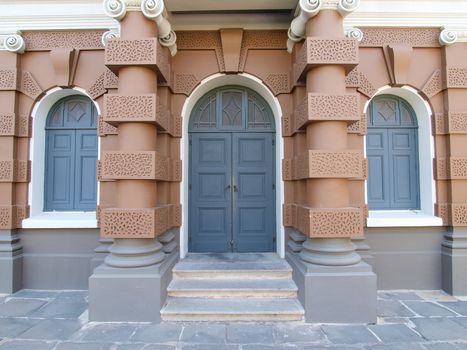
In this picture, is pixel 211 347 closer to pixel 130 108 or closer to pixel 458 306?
Result: pixel 130 108

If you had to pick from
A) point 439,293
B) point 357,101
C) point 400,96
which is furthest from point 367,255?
point 400,96

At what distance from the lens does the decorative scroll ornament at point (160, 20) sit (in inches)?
151

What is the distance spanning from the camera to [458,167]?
469 cm

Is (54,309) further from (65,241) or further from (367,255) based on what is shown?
(367,255)

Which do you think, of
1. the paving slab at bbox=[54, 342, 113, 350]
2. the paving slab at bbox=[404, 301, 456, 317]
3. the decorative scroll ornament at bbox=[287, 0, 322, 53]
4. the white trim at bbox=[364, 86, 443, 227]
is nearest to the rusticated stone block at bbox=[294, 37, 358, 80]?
the decorative scroll ornament at bbox=[287, 0, 322, 53]

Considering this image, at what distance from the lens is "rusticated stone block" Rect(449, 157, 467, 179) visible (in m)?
4.68

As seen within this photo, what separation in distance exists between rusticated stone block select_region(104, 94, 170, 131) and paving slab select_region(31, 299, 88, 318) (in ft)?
8.59

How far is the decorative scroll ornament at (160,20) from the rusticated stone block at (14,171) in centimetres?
305

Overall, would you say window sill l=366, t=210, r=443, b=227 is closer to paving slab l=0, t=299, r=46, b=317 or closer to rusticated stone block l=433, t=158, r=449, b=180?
rusticated stone block l=433, t=158, r=449, b=180

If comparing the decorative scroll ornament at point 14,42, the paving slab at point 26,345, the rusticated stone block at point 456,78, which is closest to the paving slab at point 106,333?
the paving slab at point 26,345

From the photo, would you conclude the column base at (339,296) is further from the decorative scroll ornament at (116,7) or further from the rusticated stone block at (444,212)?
the decorative scroll ornament at (116,7)

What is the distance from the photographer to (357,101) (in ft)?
12.5

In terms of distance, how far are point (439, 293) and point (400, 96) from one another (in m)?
3.31

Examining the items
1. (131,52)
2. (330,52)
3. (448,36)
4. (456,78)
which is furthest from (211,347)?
(448,36)
